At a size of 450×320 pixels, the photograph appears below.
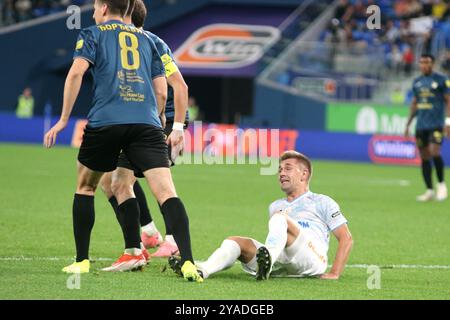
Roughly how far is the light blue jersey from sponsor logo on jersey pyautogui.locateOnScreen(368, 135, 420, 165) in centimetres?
2061

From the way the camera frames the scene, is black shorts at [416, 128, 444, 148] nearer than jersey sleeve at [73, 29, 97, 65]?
No

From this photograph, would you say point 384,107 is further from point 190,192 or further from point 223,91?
point 190,192

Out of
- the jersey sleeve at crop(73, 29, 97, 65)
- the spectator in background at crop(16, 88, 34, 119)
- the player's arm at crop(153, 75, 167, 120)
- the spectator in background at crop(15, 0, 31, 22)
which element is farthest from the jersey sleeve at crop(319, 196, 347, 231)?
the spectator in background at crop(15, 0, 31, 22)

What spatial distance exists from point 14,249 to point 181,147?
245 cm

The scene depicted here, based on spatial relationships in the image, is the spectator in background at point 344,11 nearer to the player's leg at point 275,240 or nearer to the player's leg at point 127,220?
the player's leg at point 127,220

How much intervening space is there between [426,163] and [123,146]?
10.8 meters

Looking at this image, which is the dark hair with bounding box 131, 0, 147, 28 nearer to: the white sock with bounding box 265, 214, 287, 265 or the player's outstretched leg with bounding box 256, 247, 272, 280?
the white sock with bounding box 265, 214, 287, 265

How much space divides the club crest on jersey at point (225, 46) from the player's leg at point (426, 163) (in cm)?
2090

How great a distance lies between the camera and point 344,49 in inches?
1350

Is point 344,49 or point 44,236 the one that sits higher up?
point 344,49

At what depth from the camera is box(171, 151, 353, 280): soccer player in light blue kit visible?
7.60 m

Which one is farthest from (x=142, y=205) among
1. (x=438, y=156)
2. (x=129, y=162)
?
(x=438, y=156)
